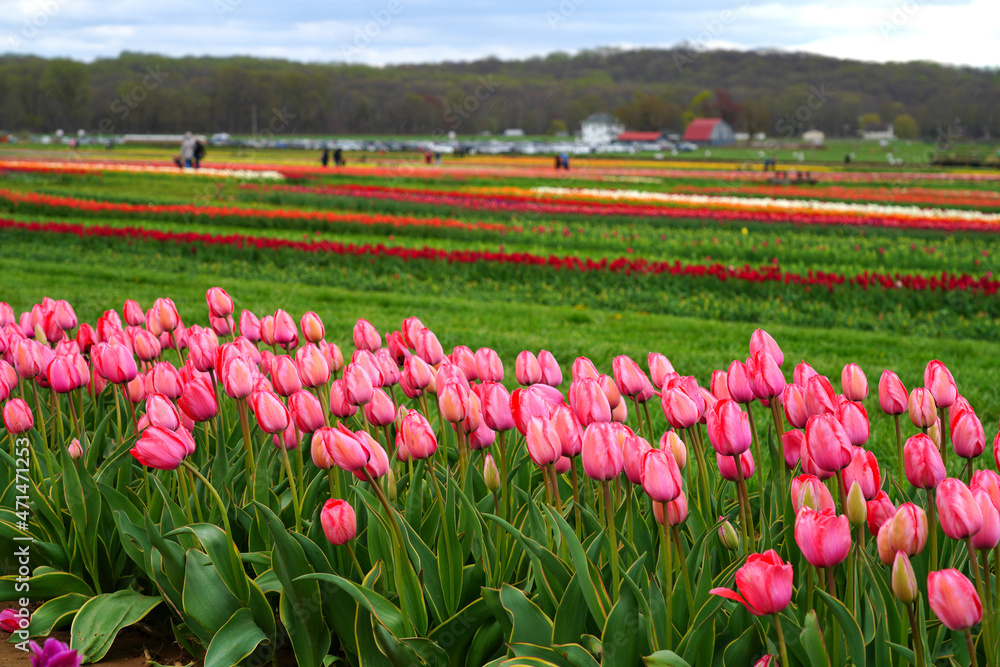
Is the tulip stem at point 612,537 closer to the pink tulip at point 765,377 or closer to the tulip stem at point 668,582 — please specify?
the tulip stem at point 668,582

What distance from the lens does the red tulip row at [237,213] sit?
16.1m

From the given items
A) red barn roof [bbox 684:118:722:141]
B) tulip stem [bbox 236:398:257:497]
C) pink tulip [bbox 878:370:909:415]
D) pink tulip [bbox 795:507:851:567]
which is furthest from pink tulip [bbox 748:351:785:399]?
red barn roof [bbox 684:118:722:141]

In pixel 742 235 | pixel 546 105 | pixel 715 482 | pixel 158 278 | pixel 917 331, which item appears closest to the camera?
pixel 715 482

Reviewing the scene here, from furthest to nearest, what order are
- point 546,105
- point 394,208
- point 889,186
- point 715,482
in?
point 546,105 < point 889,186 < point 394,208 < point 715,482

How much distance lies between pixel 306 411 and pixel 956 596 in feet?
4.65

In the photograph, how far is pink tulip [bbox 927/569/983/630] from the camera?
1369mm

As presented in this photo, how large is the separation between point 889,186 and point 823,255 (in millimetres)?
18659

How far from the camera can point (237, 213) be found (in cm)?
1662

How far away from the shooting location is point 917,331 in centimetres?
868

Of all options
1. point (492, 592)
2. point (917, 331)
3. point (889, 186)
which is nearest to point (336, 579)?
point (492, 592)

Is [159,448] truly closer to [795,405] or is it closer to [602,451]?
[602,451]

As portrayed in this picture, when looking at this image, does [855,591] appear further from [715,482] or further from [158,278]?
[158,278]

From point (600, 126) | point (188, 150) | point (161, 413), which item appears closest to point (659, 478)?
point (161, 413)

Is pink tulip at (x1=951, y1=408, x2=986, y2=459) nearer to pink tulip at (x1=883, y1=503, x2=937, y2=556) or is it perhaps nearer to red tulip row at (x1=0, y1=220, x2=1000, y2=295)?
pink tulip at (x1=883, y1=503, x2=937, y2=556)
